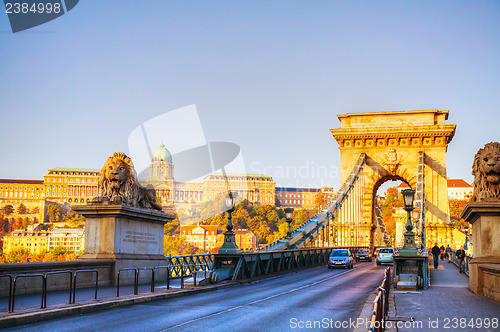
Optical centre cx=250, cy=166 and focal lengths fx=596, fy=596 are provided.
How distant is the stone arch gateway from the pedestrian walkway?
40.3 meters

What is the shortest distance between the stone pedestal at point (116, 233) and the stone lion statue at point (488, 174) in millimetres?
10205

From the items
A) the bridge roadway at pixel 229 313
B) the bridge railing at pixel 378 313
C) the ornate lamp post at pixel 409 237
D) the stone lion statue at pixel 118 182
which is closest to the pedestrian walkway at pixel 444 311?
the bridge roadway at pixel 229 313

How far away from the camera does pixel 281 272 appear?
2975 cm

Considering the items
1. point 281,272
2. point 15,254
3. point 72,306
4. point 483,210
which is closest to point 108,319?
point 72,306

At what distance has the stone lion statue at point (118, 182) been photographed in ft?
60.7

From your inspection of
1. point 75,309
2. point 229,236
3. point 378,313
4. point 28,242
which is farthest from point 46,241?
point 378,313

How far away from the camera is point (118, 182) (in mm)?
18672

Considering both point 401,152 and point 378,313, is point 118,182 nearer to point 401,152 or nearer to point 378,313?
point 378,313

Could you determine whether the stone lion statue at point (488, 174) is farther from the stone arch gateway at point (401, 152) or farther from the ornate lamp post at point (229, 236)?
the stone arch gateway at point (401, 152)

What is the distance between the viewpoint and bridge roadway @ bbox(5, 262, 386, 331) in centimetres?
1132

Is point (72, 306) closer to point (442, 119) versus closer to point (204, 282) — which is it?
point (204, 282)

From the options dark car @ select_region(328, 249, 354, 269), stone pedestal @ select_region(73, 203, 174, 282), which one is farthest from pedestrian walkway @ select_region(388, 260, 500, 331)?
dark car @ select_region(328, 249, 354, 269)

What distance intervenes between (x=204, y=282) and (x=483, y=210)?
374 inches

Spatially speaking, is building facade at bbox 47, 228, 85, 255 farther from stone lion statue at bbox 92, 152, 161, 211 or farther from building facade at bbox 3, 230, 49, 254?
stone lion statue at bbox 92, 152, 161, 211
